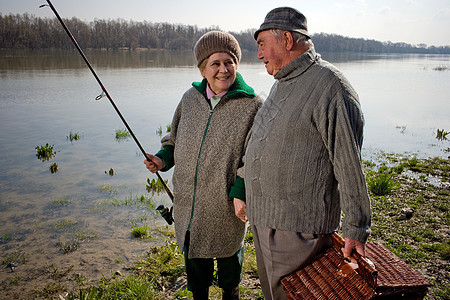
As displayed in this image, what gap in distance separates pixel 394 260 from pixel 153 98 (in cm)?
1526

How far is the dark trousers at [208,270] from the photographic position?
257 centimetres

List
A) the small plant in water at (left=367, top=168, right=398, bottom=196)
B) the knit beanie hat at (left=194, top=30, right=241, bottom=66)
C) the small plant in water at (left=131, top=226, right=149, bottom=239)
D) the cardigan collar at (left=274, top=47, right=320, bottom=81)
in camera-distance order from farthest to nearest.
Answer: the small plant in water at (left=367, top=168, right=398, bottom=196), the small plant in water at (left=131, top=226, right=149, bottom=239), the knit beanie hat at (left=194, top=30, right=241, bottom=66), the cardigan collar at (left=274, top=47, right=320, bottom=81)

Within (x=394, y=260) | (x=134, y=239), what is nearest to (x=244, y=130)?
(x=394, y=260)

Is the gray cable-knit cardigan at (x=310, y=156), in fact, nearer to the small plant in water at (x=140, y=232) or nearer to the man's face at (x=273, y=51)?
Result: the man's face at (x=273, y=51)

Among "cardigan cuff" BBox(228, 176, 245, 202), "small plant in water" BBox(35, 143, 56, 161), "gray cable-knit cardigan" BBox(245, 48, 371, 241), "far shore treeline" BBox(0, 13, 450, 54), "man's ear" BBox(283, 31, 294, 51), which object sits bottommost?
"small plant in water" BBox(35, 143, 56, 161)

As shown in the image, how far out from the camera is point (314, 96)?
1.63 metres

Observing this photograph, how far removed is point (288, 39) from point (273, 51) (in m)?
0.10

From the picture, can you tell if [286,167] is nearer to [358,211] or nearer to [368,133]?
[358,211]

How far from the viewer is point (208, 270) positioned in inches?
105

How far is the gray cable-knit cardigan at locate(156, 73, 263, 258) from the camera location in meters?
2.37

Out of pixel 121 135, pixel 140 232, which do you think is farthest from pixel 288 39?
pixel 121 135

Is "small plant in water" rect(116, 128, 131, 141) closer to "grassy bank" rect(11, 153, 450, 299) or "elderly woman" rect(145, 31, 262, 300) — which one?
"grassy bank" rect(11, 153, 450, 299)

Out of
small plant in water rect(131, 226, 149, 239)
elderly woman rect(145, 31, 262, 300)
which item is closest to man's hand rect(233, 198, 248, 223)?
elderly woman rect(145, 31, 262, 300)

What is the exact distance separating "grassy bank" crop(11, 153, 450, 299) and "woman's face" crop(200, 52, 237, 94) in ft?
6.34
